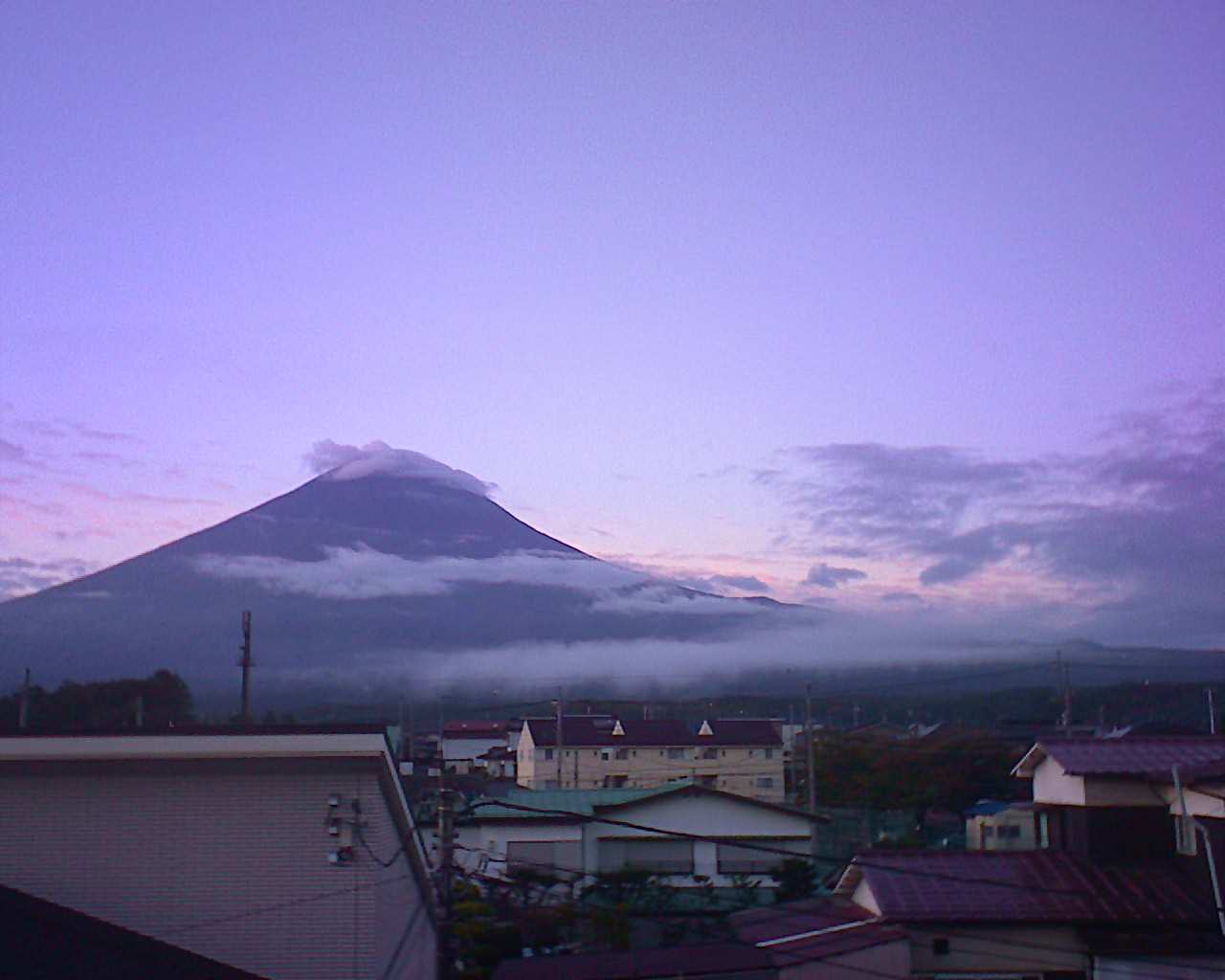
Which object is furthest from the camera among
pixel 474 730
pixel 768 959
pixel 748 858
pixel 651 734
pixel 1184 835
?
pixel 474 730

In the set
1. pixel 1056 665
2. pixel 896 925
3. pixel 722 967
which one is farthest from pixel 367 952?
pixel 1056 665

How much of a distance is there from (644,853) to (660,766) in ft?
37.0

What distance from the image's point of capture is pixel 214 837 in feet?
29.1

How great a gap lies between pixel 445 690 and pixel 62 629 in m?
24.1

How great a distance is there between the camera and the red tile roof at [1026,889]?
12.6m

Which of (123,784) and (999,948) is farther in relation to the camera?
(999,948)

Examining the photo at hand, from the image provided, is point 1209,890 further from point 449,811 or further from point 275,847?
point 275,847

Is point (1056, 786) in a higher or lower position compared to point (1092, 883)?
higher

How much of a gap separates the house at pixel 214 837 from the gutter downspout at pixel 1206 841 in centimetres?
862

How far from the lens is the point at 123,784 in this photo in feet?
29.3

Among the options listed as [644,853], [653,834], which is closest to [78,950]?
[653,834]

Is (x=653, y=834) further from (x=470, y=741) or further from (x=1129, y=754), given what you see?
(x=470, y=741)

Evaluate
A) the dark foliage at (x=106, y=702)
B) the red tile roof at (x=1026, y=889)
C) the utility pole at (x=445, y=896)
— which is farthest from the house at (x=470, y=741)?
the utility pole at (x=445, y=896)

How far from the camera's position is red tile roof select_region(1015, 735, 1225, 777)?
13.5 metres
